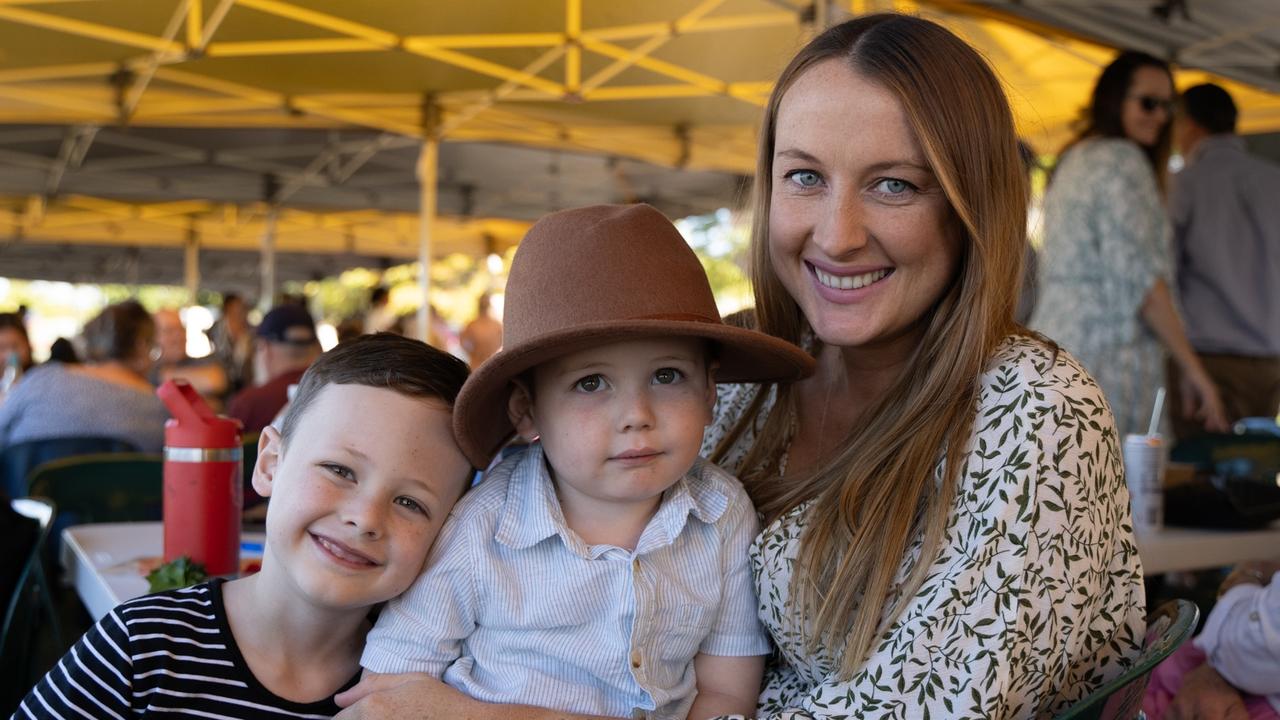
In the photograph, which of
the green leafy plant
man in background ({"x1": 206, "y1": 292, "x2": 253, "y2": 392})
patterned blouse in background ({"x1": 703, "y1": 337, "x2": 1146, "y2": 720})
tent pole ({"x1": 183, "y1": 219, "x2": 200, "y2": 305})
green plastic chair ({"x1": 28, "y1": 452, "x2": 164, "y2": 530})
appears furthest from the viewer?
tent pole ({"x1": 183, "y1": 219, "x2": 200, "y2": 305})

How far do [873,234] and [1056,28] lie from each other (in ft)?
18.6

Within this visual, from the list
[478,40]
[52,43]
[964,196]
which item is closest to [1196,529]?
[964,196]

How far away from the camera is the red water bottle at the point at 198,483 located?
2.02 metres

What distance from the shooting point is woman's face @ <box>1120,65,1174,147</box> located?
12.3 feet

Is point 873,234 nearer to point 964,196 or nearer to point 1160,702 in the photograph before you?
point 964,196

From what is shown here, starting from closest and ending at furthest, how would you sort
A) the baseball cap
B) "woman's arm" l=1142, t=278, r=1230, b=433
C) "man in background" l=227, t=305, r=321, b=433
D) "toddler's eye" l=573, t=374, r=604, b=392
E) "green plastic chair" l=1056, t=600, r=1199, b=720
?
"green plastic chair" l=1056, t=600, r=1199, b=720 → "toddler's eye" l=573, t=374, r=604, b=392 → "woman's arm" l=1142, t=278, r=1230, b=433 → "man in background" l=227, t=305, r=321, b=433 → the baseball cap

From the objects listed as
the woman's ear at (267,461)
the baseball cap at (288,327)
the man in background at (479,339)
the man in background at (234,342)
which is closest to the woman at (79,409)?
the baseball cap at (288,327)

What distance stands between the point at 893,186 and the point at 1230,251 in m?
3.64

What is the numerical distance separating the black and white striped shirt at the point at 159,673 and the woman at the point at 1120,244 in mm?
3082

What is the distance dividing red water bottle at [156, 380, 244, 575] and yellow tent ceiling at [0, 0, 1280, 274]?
380cm

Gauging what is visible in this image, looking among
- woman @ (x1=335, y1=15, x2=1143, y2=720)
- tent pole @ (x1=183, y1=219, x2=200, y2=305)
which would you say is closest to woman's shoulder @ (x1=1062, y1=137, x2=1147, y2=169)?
woman @ (x1=335, y1=15, x2=1143, y2=720)

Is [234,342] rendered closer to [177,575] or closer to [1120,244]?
[1120,244]

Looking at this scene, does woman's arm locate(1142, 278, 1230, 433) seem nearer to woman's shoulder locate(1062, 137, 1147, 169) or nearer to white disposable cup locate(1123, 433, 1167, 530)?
woman's shoulder locate(1062, 137, 1147, 169)

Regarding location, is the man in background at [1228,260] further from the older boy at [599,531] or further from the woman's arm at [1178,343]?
the older boy at [599,531]
